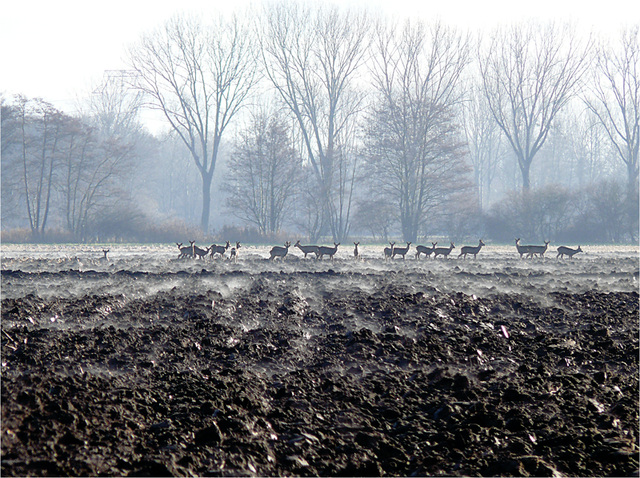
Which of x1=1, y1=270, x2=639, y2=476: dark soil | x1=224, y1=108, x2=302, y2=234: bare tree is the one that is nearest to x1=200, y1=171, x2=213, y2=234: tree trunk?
x1=224, y1=108, x2=302, y2=234: bare tree

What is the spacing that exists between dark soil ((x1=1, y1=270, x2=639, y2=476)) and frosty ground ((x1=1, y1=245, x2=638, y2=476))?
0.02 meters

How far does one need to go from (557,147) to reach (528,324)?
88377 mm

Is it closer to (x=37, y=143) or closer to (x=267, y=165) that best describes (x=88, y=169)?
(x=37, y=143)

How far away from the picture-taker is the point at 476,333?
923 centimetres

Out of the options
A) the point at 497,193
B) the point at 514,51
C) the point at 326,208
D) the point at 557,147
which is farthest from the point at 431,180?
the point at 497,193

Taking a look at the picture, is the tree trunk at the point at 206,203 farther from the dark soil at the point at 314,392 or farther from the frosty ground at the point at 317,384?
the dark soil at the point at 314,392

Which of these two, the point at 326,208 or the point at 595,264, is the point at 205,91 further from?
the point at 595,264

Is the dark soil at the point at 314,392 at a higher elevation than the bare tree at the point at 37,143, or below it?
below

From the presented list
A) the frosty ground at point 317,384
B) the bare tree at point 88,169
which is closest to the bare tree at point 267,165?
A: the bare tree at point 88,169

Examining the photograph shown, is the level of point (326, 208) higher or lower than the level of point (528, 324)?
higher

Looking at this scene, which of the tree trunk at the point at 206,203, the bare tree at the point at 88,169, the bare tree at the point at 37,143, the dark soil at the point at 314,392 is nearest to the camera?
the dark soil at the point at 314,392

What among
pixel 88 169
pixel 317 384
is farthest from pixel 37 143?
pixel 317 384

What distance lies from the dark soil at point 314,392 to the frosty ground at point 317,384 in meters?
0.02

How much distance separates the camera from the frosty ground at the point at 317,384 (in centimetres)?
470
